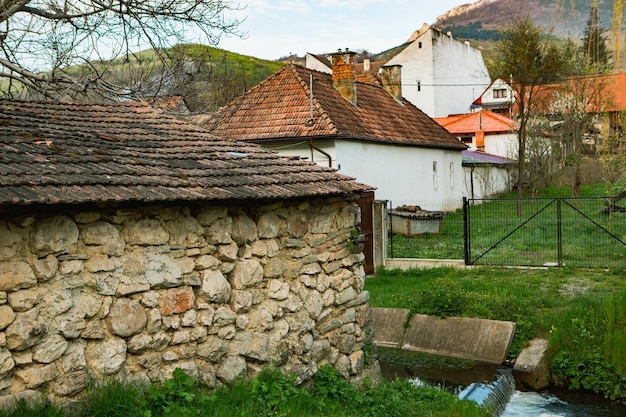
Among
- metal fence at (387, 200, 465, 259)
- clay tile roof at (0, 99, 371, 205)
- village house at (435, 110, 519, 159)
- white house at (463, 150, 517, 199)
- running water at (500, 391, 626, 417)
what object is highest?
village house at (435, 110, 519, 159)

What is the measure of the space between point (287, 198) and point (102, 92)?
4036 millimetres

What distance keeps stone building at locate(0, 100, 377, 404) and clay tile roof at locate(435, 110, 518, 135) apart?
34.9 metres

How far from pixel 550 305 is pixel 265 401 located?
7633mm

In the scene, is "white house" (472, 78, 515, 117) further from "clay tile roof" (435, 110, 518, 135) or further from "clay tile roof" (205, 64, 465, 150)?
"clay tile roof" (205, 64, 465, 150)

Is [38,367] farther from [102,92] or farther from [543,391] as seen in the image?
[543,391]

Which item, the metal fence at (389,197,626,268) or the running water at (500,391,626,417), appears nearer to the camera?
the running water at (500,391,626,417)

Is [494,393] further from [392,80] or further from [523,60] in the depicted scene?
[392,80]

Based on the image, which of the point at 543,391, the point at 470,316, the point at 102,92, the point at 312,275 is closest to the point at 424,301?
the point at 470,316

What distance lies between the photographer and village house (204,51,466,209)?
20.6m

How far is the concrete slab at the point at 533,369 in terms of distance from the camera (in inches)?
397

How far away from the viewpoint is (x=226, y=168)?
6656 millimetres

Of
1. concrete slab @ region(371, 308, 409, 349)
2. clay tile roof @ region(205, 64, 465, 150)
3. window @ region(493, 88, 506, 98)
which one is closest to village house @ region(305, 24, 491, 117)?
window @ region(493, 88, 506, 98)

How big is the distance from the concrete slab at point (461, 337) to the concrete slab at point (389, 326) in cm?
16

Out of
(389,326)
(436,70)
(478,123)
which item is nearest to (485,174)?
(478,123)
